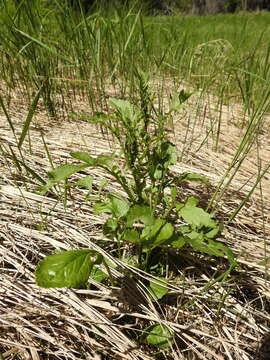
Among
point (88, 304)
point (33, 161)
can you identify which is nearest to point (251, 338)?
point (88, 304)

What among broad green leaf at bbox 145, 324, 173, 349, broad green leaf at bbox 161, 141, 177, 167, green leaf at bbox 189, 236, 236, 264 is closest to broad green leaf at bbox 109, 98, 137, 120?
broad green leaf at bbox 161, 141, 177, 167

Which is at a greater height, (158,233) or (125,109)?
(125,109)

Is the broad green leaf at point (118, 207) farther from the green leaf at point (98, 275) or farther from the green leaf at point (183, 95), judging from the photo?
→ the green leaf at point (183, 95)

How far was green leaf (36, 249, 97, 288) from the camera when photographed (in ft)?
2.13

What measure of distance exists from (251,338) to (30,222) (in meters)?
0.61

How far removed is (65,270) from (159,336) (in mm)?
240

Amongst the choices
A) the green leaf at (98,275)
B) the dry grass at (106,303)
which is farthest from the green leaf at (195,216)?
the green leaf at (98,275)

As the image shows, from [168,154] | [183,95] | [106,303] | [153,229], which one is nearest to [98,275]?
[106,303]

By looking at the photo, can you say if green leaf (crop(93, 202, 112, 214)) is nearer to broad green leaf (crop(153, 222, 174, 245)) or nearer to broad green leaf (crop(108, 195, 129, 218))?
broad green leaf (crop(108, 195, 129, 218))

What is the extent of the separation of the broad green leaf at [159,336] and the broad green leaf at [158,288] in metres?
0.06

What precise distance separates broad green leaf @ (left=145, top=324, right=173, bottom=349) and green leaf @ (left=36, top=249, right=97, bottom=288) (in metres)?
0.18

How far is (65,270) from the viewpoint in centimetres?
67

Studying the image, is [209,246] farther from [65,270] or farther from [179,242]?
[65,270]

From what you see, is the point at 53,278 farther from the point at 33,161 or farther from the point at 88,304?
the point at 33,161
